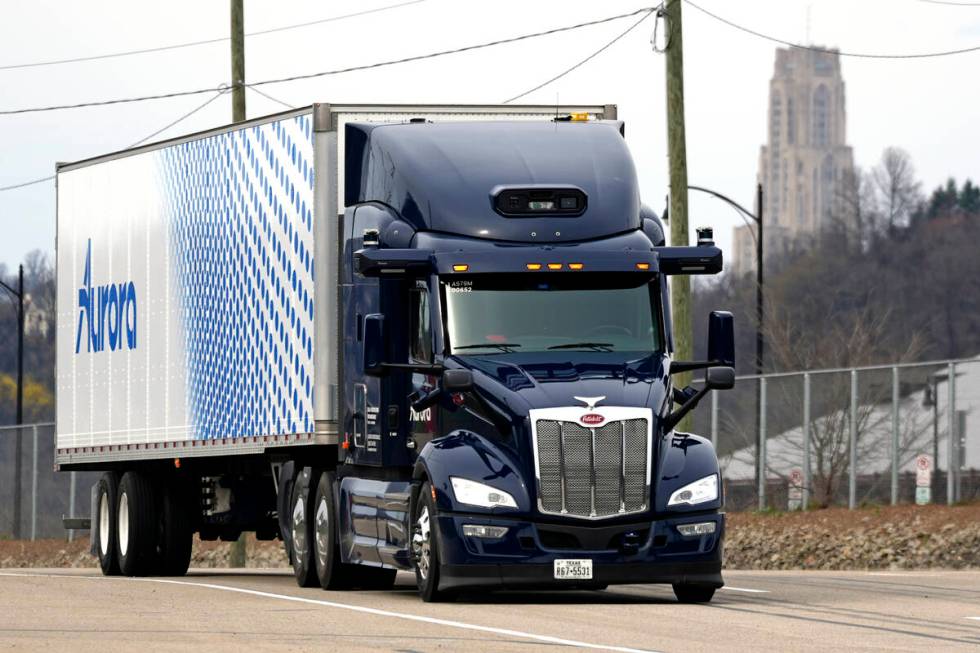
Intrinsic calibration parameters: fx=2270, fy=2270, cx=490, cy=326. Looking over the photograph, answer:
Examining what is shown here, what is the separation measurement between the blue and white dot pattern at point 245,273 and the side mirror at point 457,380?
130 inches

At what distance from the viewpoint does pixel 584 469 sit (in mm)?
18719

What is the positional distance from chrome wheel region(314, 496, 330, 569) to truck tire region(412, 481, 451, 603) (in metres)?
2.55

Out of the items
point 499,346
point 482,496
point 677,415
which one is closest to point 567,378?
point 499,346

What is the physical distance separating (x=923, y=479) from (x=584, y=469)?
57.7ft

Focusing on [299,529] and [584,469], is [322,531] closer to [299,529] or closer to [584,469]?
[299,529]

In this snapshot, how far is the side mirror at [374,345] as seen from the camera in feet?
64.4

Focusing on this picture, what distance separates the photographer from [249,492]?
26438mm

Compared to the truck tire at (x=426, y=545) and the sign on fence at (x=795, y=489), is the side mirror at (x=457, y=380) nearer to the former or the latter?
the truck tire at (x=426, y=545)

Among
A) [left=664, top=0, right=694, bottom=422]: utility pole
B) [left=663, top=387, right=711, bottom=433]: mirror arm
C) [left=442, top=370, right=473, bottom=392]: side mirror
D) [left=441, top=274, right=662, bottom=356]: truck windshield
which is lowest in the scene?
[left=663, top=387, right=711, bottom=433]: mirror arm

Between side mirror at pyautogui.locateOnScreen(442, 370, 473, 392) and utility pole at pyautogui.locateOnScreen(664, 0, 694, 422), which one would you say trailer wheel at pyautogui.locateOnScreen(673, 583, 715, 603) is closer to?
side mirror at pyautogui.locateOnScreen(442, 370, 473, 392)

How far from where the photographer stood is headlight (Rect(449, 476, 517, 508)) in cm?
1866

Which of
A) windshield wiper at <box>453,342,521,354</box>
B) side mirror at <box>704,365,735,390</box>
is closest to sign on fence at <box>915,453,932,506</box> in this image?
side mirror at <box>704,365,735,390</box>

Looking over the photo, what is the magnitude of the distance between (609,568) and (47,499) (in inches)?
1401

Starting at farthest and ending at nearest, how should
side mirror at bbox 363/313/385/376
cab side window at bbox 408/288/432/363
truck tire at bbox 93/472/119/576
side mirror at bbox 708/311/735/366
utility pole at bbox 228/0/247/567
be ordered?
utility pole at bbox 228/0/247/567
truck tire at bbox 93/472/119/576
cab side window at bbox 408/288/432/363
side mirror at bbox 708/311/735/366
side mirror at bbox 363/313/385/376
